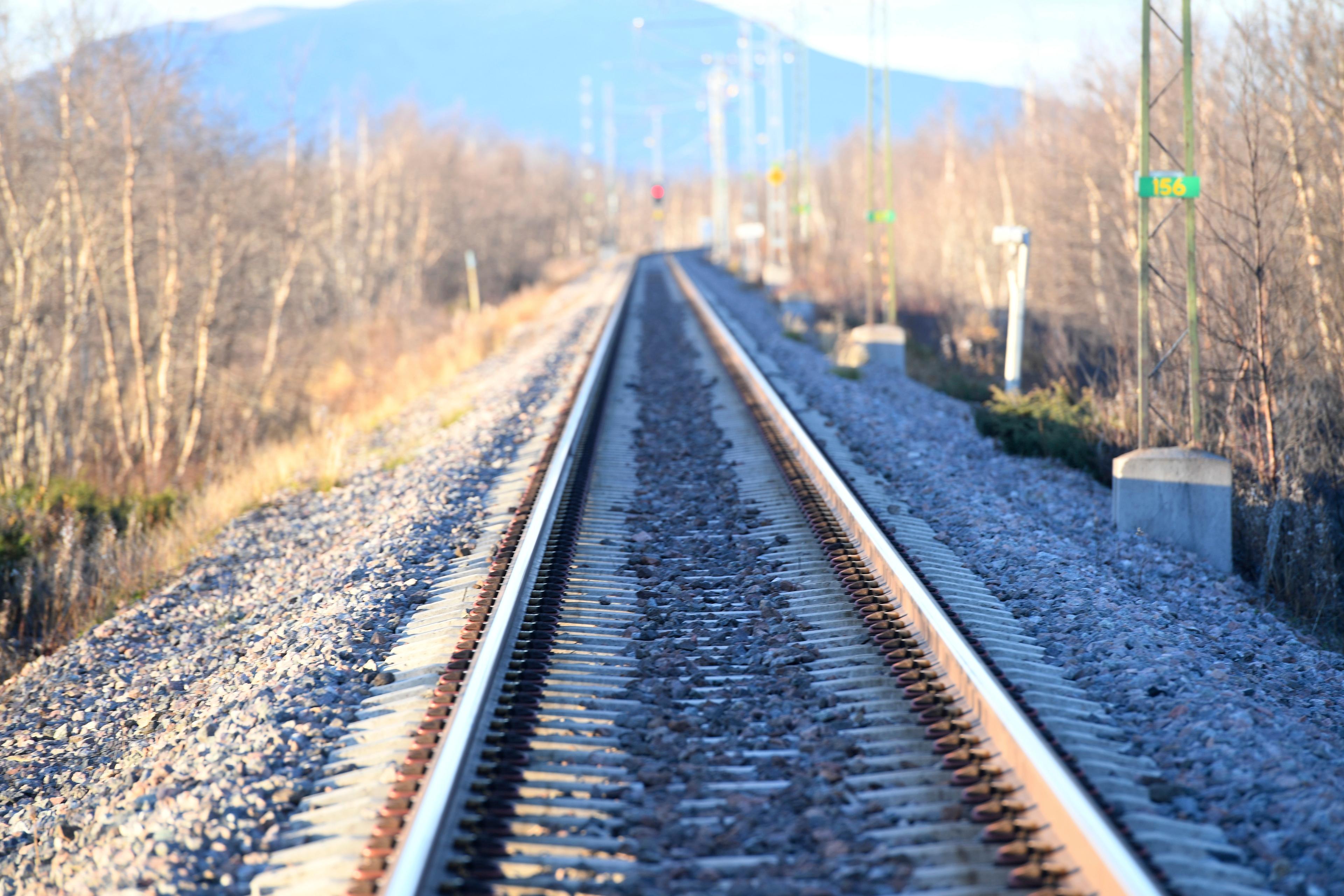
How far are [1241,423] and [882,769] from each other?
28.6ft

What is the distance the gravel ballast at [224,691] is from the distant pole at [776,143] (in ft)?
92.5

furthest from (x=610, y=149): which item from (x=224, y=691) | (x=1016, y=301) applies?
(x=224, y=691)

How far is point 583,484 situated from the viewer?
28.4 ft

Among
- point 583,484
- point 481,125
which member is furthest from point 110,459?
point 481,125

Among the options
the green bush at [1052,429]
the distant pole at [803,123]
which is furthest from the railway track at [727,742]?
the distant pole at [803,123]

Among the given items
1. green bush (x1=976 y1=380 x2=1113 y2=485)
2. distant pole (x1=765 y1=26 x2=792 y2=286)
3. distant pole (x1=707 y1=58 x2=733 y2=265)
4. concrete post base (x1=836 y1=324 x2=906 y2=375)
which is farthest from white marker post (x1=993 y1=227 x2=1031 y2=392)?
distant pole (x1=707 y1=58 x2=733 y2=265)

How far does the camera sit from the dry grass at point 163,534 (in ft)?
29.0

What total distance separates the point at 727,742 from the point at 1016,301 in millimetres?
11178

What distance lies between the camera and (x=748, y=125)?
5066 centimetres

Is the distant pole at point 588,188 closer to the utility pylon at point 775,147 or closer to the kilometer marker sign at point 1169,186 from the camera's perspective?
the utility pylon at point 775,147

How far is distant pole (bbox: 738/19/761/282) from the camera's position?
1596 inches

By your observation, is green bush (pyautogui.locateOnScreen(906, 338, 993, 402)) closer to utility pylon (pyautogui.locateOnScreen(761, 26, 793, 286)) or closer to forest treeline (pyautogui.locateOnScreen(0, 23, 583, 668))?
forest treeline (pyautogui.locateOnScreen(0, 23, 583, 668))

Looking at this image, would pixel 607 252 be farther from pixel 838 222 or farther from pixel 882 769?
pixel 882 769

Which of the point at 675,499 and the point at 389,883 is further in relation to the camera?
the point at 675,499
